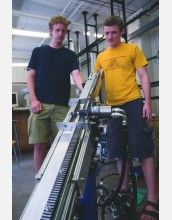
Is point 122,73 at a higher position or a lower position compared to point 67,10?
lower

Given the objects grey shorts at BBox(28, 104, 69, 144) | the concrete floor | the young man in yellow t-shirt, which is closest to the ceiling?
the young man in yellow t-shirt

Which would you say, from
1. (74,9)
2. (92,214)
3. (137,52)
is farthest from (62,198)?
(74,9)

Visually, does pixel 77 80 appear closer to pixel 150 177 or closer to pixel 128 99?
pixel 128 99

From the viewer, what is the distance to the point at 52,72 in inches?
58.5

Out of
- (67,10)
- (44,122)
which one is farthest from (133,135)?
(67,10)

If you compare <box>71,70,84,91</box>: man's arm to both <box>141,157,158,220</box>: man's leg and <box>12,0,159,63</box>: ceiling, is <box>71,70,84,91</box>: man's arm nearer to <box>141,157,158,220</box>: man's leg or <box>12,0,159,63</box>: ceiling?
<box>141,157,158,220</box>: man's leg

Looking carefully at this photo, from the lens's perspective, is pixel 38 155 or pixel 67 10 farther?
pixel 67 10

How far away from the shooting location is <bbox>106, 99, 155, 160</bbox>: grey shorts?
1.42m

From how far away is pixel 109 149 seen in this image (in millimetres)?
1507

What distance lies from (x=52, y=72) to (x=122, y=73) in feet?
1.64

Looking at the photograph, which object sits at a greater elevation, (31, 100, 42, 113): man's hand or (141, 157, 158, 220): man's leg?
(31, 100, 42, 113): man's hand

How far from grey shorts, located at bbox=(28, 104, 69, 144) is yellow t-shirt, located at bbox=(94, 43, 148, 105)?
39 centimetres

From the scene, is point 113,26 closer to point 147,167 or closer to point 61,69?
point 61,69

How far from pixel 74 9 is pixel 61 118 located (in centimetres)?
413
